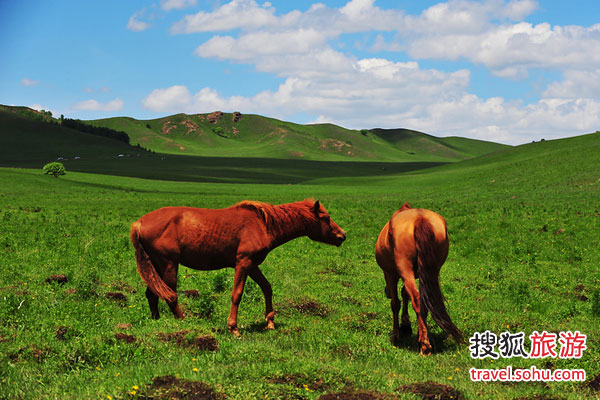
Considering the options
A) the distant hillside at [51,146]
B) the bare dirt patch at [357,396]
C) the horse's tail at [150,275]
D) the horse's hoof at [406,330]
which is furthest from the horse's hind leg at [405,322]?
the distant hillside at [51,146]

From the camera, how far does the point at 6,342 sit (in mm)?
8844

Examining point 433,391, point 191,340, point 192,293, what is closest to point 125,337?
point 191,340

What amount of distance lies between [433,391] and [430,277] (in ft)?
10.2

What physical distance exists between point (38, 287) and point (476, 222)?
21.4m

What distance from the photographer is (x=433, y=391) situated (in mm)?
7137

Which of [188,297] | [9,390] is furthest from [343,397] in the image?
[188,297]

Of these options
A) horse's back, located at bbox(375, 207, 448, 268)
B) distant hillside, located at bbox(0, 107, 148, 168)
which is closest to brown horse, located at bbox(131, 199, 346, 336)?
horse's back, located at bbox(375, 207, 448, 268)

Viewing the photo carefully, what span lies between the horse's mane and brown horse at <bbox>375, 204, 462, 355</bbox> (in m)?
2.11

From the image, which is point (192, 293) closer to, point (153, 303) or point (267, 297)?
point (153, 303)

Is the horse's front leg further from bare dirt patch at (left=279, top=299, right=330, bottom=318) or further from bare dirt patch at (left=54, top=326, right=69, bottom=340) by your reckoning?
bare dirt patch at (left=54, top=326, right=69, bottom=340)

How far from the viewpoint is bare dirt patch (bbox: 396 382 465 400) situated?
7.01 m

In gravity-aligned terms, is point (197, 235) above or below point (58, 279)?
above

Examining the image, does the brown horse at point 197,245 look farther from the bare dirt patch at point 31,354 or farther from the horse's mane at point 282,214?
the bare dirt patch at point 31,354

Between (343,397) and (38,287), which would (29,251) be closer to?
(38,287)
